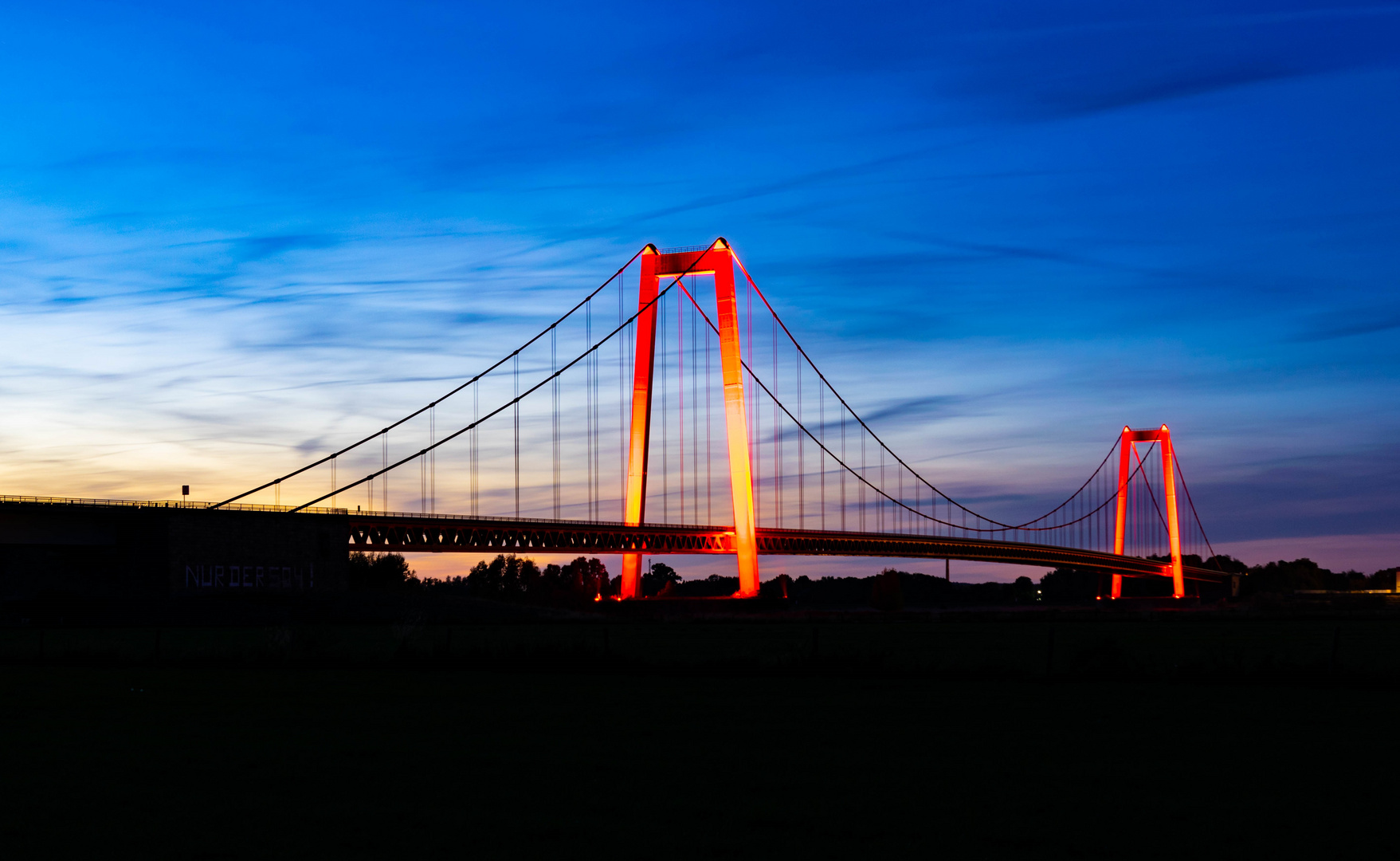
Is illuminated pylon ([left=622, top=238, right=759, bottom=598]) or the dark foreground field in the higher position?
illuminated pylon ([left=622, top=238, right=759, bottom=598])

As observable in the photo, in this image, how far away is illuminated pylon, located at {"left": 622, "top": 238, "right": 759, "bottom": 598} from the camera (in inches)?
3014

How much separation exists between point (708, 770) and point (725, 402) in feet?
213

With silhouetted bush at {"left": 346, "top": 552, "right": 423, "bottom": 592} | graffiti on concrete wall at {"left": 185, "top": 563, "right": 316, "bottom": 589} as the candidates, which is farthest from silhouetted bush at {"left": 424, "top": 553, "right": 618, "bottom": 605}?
graffiti on concrete wall at {"left": 185, "top": 563, "right": 316, "bottom": 589}

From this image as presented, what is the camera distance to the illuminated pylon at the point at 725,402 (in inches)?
3014

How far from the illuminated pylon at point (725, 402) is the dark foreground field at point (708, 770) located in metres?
53.7

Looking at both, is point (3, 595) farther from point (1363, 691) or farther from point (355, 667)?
point (1363, 691)

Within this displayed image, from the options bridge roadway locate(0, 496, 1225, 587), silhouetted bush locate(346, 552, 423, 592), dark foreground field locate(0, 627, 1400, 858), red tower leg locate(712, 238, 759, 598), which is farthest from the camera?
silhouetted bush locate(346, 552, 423, 592)

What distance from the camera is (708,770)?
43.1 feet

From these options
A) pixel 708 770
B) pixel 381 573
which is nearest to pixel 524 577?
pixel 381 573

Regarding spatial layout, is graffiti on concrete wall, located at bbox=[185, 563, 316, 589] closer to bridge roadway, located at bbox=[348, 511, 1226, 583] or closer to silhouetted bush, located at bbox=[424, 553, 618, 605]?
bridge roadway, located at bbox=[348, 511, 1226, 583]

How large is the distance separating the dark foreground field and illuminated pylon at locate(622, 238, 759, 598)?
5370 cm

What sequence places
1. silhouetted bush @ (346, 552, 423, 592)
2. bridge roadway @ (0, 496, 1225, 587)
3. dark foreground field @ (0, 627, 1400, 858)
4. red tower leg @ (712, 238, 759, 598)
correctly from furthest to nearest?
silhouetted bush @ (346, 552, 423, 592), red tower leg @ (712, 238, 759, 598), bridge roadway @ (0, 496, 1225, 587), dark foreground field @ (0, 627, 1400, 858)

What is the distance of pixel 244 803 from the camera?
Result: 1133cm

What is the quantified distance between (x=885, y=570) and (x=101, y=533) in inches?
3449
